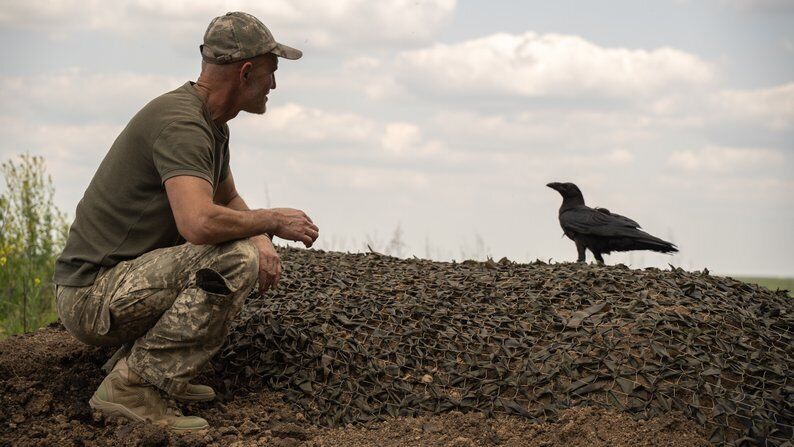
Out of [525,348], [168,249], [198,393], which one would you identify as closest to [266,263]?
[168,249]

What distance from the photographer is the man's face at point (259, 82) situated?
4.20m

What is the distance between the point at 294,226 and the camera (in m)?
4.03

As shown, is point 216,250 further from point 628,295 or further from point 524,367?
point 628,295

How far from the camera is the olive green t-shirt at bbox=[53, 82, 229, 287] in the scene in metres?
3.94

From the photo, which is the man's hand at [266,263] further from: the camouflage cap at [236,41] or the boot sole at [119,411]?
the camouflage cap at [236,41]

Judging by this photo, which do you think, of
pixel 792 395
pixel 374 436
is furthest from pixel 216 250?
pixel 792 395

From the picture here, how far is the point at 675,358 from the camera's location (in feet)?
15.0

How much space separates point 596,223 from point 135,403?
4.37m

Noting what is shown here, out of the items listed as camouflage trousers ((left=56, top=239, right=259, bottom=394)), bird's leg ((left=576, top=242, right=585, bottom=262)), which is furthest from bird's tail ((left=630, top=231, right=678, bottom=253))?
camouflage trousers ((left=56, top=239, right=259, bottom=394))

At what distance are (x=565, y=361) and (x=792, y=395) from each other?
124 centimetres

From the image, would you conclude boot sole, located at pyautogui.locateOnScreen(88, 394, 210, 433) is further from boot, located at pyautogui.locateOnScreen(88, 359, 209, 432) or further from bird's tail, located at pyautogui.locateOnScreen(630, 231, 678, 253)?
bird's tail, located at pyautogui.locateOnScreen(630, 231, 678, 253)

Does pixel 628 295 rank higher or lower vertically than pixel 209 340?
higher

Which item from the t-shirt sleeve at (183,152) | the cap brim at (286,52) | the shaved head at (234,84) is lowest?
the t-shirt sleeve at (183,152)

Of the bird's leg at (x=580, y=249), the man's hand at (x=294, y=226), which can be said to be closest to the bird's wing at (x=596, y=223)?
the bird's leg at (x=580, y=249)
